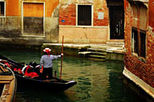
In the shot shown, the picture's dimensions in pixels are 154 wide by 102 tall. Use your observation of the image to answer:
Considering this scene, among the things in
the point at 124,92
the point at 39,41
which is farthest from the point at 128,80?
the point at 39,41

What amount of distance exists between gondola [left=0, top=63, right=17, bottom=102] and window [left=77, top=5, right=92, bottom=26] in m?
8.06

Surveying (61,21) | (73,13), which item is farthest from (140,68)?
(61,21)

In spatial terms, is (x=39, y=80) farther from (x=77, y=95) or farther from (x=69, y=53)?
(x=69, y=53)

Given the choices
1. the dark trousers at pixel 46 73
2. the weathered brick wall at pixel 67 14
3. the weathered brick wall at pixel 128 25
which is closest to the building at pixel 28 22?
the weathered brick wall at pixel 67 14

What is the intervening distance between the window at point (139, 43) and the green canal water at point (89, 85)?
1104mm

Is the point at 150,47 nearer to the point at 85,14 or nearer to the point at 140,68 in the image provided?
the point at 140,68

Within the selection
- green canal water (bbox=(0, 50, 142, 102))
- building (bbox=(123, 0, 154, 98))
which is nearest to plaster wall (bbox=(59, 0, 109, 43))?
green canal water (bbox=(0, 50, 142, 102))

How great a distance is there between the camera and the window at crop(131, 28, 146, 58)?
1001 cm

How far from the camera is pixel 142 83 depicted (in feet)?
32.2

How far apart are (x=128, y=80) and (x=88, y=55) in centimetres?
552

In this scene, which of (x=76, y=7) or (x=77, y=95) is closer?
(x=77, y=95)

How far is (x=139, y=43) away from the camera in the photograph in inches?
408

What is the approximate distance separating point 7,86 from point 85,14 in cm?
1030

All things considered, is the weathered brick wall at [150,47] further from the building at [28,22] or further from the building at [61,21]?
the building at [28,22]
